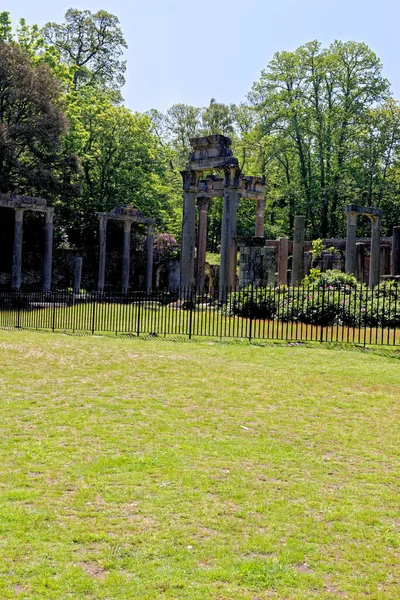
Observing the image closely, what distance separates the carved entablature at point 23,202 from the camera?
99.0 ft

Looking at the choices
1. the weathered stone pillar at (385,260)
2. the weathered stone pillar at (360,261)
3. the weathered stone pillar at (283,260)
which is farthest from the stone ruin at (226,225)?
the weathered stone pillar at (385,260)

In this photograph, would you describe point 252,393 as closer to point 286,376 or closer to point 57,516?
point 286,376

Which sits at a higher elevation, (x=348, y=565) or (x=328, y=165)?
(x=328, y=165)

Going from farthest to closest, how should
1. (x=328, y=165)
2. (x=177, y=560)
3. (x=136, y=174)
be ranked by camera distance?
(x=328, y=165), (x=136, y=174), (x=177, y=560)

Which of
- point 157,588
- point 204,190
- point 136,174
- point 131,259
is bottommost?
point 157,588

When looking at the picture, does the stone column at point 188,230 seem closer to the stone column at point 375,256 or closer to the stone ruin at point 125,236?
the stone ruin at point 125,236

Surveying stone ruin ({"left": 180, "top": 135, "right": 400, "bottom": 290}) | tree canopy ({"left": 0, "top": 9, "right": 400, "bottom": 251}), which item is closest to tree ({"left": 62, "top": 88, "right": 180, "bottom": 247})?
tree canopy ({"left": 0, "top": 9, "right": 400, "bottom": 251})

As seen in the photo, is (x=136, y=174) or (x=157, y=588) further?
(x=136, y=174)

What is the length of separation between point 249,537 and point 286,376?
7189 millimetres

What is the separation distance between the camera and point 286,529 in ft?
15.1

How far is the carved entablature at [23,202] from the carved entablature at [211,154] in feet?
30.5

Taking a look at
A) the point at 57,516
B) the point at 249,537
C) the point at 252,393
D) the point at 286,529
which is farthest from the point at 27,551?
the point at 252,393

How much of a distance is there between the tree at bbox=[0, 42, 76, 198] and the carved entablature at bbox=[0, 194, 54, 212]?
126 cm

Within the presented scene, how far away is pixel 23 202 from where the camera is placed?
3083cm
